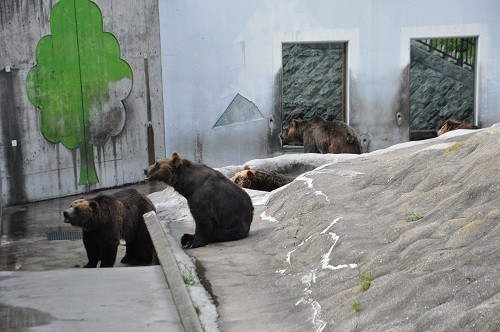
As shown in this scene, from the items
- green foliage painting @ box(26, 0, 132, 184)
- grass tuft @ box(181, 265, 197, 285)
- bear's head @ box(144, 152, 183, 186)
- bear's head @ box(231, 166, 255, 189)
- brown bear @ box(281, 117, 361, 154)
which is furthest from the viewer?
brown bear @ box(281, 117, 361, 154)

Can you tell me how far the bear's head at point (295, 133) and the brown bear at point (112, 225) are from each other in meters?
6.91

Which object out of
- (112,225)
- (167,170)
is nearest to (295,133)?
(167,170)

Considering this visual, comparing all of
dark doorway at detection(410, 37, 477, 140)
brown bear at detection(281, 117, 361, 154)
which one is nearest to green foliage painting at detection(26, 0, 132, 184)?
brown bear at detection(281, 117, 361, 154)

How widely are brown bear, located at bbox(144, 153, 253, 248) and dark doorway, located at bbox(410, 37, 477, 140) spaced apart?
12306 millimetres

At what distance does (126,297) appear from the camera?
763 cm

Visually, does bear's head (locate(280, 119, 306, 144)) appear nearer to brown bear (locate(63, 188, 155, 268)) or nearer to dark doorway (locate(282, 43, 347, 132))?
dark doorway (locate(282, 43, 347, 132))

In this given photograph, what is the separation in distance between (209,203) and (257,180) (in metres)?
3.35

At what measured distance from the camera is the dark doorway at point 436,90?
21469mm

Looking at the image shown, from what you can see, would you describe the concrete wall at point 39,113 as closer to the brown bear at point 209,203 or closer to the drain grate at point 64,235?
the drain grate at point 64,235

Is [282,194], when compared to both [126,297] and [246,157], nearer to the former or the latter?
[126,297]

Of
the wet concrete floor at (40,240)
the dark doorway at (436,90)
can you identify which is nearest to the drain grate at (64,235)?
the wet concrete floor at (40,240)

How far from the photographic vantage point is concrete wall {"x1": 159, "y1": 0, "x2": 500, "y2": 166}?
54.0 ft

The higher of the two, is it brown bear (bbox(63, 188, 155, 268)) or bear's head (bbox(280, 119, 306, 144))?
bear's head (bbox(280, 119, 306, 144))

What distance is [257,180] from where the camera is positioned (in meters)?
13.2
